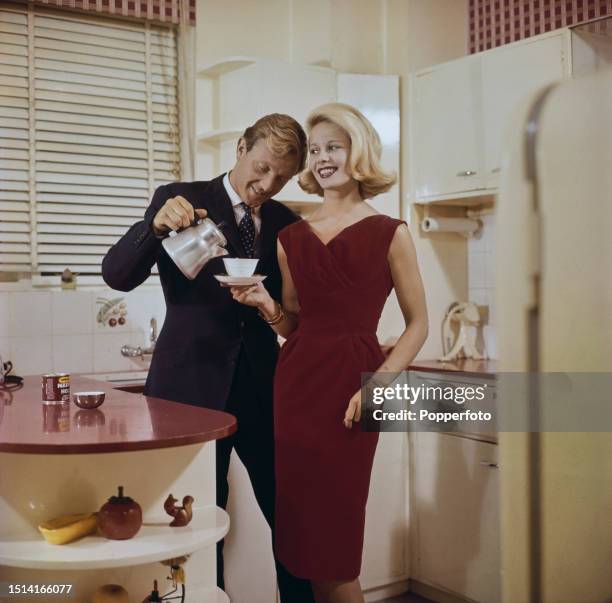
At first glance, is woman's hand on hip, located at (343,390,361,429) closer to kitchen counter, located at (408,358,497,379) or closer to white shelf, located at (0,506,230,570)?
white shelf, located at (0,506,230,570)

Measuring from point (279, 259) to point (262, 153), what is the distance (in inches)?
15.9

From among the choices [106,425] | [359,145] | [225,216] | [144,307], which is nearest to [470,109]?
[359,145]

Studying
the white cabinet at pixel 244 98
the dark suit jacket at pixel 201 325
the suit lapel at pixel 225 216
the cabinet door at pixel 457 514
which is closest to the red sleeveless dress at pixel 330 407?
the dark suit jacket at pixel 201 325

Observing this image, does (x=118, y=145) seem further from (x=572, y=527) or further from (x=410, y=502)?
(x=572, y=527)

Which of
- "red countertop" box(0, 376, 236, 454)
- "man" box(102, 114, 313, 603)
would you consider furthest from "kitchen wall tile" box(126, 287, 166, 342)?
"red countertop" box(0, 376, 236, 454)

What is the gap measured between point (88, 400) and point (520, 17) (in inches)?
95.5

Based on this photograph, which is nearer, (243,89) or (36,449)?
(36,449)

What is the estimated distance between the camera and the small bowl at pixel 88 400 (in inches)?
73.7

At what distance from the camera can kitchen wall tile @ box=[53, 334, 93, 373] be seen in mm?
3098

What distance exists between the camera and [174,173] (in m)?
3.47

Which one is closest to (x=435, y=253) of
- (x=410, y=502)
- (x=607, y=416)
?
(x=410, y=502)

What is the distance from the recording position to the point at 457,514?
3.01 metres

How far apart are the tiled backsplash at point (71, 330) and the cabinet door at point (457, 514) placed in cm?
122

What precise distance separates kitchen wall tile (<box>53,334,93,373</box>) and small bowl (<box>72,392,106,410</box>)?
4.18ft
